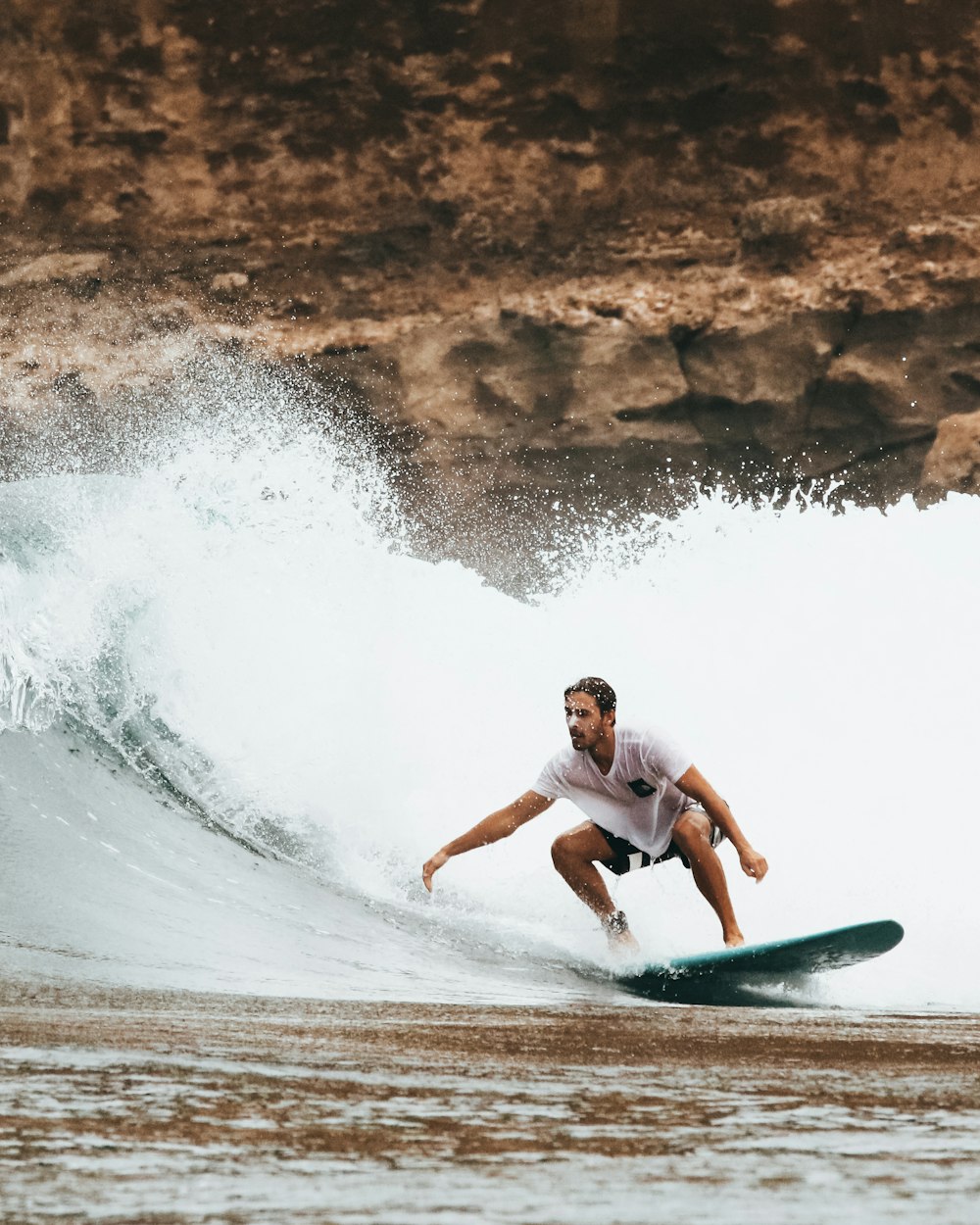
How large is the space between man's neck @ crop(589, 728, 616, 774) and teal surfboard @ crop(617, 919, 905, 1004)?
65 cm

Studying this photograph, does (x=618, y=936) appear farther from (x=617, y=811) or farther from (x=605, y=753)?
(x=605, y=753)

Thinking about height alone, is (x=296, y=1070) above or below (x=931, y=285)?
below

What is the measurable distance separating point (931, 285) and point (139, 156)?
21.1 ft

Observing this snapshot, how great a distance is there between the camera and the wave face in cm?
506

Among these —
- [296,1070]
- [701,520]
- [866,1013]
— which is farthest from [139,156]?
[296,1070]

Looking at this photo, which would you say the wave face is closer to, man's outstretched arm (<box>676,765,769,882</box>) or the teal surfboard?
the teal surfboard

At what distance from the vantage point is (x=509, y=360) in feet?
40.7

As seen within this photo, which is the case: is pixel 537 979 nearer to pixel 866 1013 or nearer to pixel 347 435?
pixel 866 1013

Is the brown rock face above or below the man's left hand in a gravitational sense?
above

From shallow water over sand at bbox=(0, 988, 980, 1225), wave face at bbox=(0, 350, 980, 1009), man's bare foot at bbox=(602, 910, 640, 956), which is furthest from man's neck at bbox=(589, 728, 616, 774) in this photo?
shallow water over sand at bbox=(0, 988, 980, 1225)

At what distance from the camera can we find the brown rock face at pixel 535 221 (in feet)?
39.2

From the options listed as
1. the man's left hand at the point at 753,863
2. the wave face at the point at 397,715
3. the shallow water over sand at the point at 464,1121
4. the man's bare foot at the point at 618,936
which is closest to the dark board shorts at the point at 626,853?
the man's bare foot at the point at 618,936

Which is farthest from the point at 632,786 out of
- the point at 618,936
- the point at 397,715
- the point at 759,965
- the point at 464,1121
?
the point at 397,715

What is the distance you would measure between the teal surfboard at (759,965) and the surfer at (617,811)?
29 centimetres
